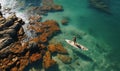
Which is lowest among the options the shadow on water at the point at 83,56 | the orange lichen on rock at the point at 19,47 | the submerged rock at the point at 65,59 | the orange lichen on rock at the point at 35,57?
the shadow on water at the point at 83,56

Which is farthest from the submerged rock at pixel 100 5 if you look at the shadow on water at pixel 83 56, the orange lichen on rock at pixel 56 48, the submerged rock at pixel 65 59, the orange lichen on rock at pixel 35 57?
the orange lichen on rock at pixel 35 57

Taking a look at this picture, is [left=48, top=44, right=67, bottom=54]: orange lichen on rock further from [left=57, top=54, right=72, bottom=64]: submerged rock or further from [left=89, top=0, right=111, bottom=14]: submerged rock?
[left=89, top=0, right=111, bottom=14]: submerged rock

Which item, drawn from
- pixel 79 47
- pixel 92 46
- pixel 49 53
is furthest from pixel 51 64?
pixel 92 46

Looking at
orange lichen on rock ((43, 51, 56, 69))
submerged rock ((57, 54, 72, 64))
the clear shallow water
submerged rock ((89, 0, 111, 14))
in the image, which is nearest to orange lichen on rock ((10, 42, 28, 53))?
the clear shallow water

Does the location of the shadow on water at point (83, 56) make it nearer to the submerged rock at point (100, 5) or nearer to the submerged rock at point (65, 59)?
the submerged rock at point (65, 59)

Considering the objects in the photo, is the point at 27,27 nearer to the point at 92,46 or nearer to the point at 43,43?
the point at 43,43

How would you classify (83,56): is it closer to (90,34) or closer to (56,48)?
(56,48)

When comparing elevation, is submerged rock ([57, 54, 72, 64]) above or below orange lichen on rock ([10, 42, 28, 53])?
below

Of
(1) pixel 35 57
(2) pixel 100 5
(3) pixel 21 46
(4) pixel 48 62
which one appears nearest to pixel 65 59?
(4) pixel 48 62
